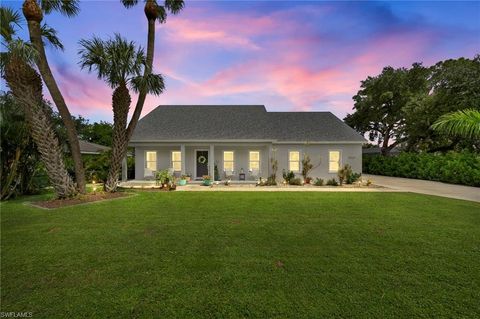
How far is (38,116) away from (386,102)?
113 ft

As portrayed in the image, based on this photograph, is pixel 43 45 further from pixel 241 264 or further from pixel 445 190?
pixel 445 190

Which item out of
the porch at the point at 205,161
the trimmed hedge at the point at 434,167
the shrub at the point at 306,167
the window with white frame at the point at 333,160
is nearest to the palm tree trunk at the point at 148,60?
the porch at the point at 205,161

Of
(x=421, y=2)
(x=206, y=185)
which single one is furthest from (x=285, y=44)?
(x=206, y=185)

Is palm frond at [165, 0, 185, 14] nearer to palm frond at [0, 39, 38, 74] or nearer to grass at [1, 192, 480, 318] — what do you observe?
palm frond at [0, 39, 38, 74]

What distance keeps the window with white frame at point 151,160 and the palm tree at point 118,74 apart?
17.9 feet

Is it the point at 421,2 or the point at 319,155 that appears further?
the point at 319,155

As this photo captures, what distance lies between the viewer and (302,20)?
12.5 meters

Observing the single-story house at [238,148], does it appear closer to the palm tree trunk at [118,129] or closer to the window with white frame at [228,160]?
the window with white frame at [228,160]

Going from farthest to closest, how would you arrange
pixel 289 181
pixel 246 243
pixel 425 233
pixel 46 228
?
1. pixel 289 181
2. pixel 46 228
3. pixel 425 233
4. pixel 246 243

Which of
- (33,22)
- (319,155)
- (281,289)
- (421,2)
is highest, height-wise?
(421,2)

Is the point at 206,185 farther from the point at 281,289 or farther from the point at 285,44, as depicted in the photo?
the point at 281,289

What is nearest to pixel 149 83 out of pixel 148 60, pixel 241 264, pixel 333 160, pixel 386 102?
pixel 148 60

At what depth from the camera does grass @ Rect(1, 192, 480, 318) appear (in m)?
2.78

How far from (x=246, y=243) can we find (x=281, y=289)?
1806 millimetres
